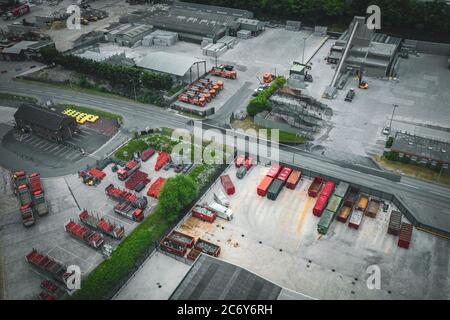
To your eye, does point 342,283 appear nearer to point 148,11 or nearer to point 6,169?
point 6,169

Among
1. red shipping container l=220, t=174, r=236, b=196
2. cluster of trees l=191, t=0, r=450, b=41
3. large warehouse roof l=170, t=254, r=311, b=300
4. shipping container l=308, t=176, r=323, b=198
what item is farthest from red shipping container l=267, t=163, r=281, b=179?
cluster of trees l=191, t=0, r=450, b=41

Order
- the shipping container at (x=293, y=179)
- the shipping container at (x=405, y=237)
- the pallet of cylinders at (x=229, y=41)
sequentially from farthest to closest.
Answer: the pallet of cylinders at (x=229, y=41)
the shipping container at (x=293, y=179)
the shipping container at (x=405, y=237)

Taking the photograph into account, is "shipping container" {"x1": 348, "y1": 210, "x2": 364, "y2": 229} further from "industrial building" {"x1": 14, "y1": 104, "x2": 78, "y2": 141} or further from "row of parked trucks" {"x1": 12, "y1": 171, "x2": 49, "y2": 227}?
"industrial building" {"x1": 14, "y1": 104, "x2": 78, "y2": 141}

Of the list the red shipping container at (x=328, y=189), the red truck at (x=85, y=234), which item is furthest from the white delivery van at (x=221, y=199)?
the red truck at (x=85, y=234)

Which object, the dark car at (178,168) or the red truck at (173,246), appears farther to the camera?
the dark car at (178,168)

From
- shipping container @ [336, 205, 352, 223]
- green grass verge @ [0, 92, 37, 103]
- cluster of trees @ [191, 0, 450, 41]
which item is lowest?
shipping container @ [336, 205, 352, 223]

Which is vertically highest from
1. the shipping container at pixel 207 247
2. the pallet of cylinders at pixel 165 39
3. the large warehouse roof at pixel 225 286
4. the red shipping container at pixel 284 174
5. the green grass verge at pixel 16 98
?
the pallet of cylinders at pixel 165 39

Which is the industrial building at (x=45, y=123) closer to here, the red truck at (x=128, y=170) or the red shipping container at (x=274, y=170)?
the red truck at (x=128, y=170)

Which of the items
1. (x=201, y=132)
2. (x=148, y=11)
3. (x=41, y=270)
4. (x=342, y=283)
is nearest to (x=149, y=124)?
(x=201, y=132)
